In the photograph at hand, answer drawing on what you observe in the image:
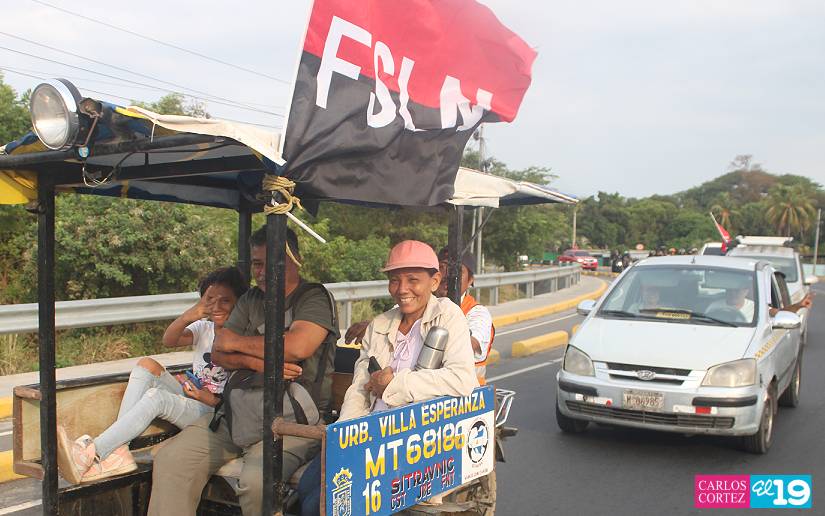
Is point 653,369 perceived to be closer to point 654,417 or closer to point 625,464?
point 654,417

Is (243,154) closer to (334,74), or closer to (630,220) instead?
(334,74)

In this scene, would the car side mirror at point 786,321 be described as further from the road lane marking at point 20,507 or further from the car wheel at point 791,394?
the road lane marking at point 20,507

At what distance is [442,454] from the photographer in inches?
134

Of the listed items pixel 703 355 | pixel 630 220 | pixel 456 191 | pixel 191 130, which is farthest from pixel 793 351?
pixel 630 220

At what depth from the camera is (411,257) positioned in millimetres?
3596

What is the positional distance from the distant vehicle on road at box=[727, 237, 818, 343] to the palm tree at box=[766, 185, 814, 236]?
206ft

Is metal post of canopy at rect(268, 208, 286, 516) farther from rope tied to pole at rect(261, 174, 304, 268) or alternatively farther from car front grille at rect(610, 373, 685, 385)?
car front grille at rect(610, 373, 685, 385)

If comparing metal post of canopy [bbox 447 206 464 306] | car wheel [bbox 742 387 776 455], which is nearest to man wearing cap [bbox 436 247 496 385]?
metal post of canopy [bbox 447 206 464 306]

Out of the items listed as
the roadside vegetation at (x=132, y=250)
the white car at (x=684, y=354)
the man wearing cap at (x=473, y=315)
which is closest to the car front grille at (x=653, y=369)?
the white car at (x=684, y=354)

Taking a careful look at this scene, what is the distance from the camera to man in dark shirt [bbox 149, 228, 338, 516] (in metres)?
3.39

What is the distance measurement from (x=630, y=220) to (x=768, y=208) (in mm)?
13810

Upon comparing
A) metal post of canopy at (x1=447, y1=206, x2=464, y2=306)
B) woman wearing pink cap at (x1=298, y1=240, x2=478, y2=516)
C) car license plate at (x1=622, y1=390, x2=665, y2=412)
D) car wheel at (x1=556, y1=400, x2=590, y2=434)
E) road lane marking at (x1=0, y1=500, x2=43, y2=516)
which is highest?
metal post of canopy at (x1=447, y1=206, x2=464, y2=306)

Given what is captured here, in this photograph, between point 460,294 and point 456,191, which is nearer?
point 456,191

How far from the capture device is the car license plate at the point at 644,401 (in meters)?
6.12
